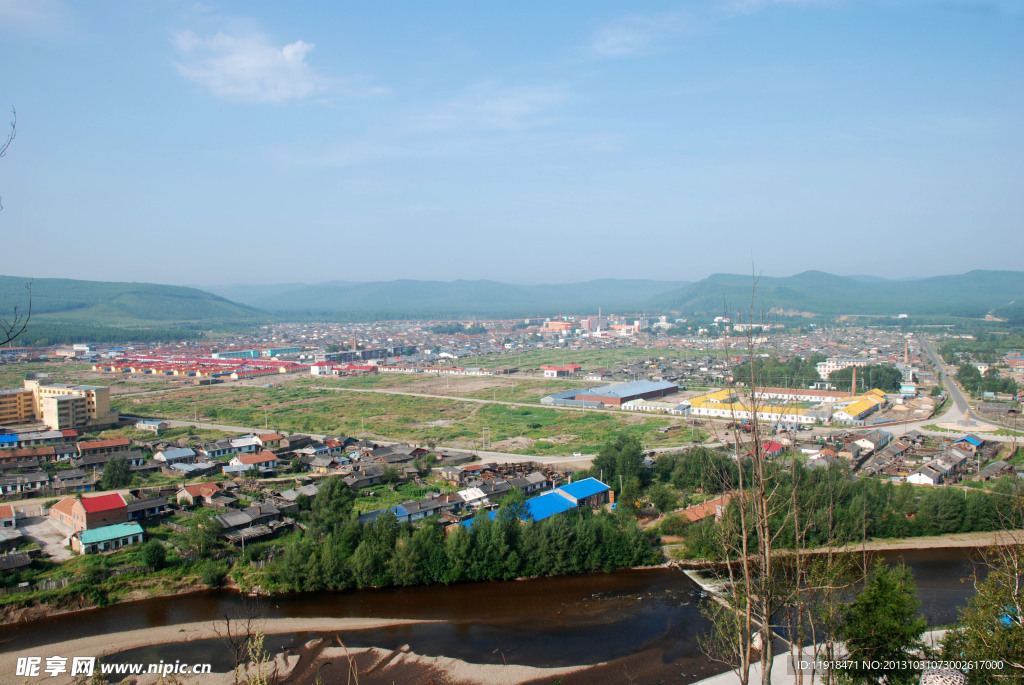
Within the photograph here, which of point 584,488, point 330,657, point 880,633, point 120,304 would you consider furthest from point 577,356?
point 120,304

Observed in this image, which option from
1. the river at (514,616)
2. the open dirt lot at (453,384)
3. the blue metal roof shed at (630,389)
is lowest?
the river at (514,616)

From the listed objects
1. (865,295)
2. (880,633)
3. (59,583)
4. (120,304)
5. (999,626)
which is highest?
(865,295)

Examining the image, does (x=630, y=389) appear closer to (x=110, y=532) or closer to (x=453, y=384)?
(x=453, y=384)

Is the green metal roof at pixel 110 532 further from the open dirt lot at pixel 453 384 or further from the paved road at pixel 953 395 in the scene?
the paved road at pixel 953 395

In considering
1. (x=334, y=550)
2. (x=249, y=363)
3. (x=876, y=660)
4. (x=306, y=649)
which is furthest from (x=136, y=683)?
(x=249, y=363)

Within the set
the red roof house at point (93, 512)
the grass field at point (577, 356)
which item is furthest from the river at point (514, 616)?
the grass field at point (577, 356)

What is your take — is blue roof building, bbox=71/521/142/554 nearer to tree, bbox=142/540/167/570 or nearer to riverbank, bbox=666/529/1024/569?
tree, bbox=142/540/167/570
